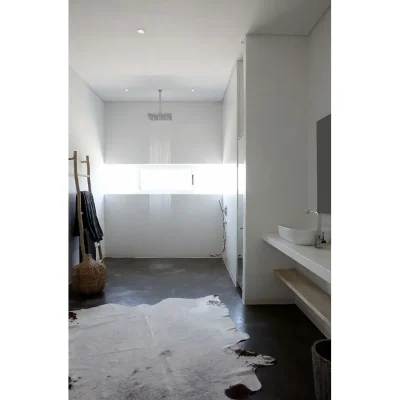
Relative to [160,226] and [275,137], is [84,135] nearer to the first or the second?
[160,226]

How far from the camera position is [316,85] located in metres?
3.38

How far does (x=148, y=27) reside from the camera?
352cm

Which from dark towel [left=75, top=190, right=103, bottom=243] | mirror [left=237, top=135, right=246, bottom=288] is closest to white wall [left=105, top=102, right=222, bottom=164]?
dark towel [left=75, top=190, right=103, bottom=243]

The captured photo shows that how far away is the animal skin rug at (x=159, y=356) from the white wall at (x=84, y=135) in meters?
1.70

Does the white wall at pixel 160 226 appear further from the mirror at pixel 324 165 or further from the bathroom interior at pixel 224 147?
the mirror at pixel 324 165

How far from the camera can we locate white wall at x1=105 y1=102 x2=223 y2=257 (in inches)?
246

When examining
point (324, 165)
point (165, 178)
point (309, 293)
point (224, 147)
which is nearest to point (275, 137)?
point (324, 165)

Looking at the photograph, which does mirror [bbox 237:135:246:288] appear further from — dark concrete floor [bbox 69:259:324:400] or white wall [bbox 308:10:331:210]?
white wall [bbox 308:10:331:210]

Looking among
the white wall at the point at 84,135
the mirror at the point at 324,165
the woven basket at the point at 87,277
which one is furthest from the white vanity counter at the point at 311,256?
the white wall at the point at 84,135

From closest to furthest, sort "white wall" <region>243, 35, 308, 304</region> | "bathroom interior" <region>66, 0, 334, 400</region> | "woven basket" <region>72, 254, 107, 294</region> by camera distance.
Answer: "bathroom interior" <region>66, 0, 334, 400</region> < "white wall" <region>243, 35, 308, 304</region> < "woven basket" <region>72, 254, 107, 294</region>

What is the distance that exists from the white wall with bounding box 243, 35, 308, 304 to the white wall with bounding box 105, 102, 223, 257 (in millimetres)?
2562
